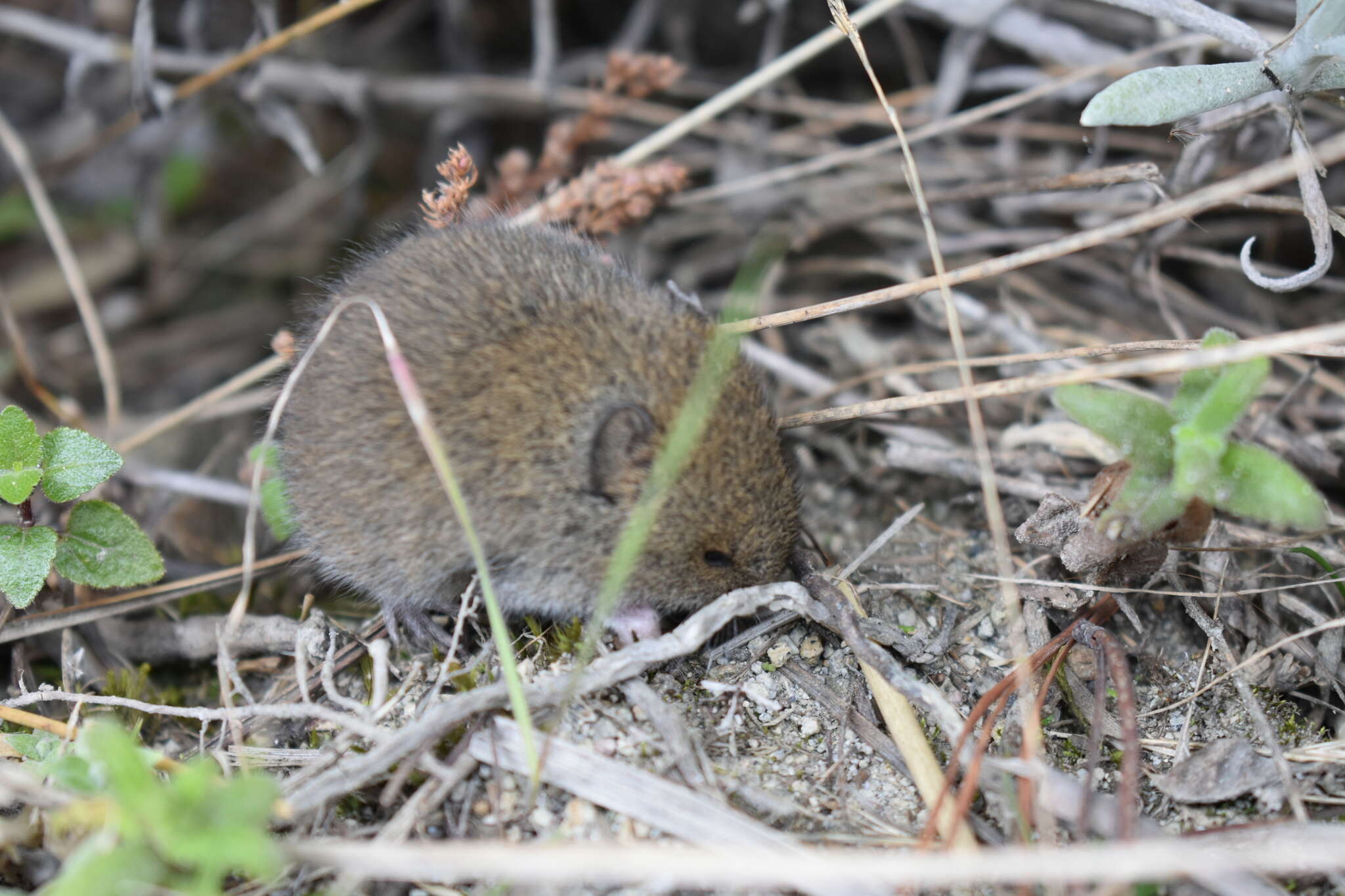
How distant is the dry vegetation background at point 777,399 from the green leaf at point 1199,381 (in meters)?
0.39

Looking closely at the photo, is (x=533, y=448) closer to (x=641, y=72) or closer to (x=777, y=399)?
(x=777, y=399)

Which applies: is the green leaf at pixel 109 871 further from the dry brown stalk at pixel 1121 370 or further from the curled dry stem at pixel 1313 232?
the curled dry stem at pixel 1313 232

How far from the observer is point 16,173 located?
19.2 ft

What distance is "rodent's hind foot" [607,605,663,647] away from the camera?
315 centimetres

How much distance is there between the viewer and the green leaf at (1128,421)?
267cm

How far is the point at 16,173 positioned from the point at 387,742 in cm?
494

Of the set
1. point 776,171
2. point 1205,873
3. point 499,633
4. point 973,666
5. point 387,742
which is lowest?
point 973,666

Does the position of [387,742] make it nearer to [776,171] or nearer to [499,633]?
[499,633]

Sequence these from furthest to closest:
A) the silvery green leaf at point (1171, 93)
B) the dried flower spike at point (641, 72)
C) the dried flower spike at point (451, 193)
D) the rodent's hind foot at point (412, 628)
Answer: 1. the dried flower spike at point (641, 72)
2. the dried flower spike at point (451, 193)
3. the rodent's hind foot at point (412, 628)
4. the silvery green leaf at point (1171, 93)

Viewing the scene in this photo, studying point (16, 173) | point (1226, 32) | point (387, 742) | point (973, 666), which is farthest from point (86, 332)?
point (1226, 32)

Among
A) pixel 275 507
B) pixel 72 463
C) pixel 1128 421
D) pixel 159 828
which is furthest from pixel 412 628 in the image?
pixel 1128 421

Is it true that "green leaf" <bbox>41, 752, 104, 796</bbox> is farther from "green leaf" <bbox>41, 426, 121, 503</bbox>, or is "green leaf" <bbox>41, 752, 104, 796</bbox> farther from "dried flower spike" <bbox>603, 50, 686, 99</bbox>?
"dried flower spike" <bbox>603, 50, 686, 99</bbox>

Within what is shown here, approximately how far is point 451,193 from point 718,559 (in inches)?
63.0

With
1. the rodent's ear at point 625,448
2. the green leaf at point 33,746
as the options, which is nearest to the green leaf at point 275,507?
the green leaf at point 33,746
